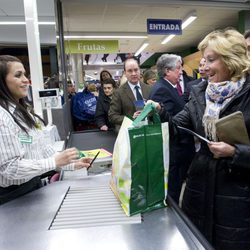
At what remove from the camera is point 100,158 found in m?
1.69

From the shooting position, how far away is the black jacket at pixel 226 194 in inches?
50.5

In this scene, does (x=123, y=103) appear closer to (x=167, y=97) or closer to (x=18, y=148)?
(x=167, y=97)

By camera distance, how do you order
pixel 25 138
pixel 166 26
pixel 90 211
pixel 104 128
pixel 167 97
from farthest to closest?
1. pixel 166 26
2. pixel 104 128
3. pixel 167 97
4. pixel 25 138
5. pixel 90 211

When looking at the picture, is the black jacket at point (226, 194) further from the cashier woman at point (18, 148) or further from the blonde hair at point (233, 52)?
the cashier woman at point (18, 148)

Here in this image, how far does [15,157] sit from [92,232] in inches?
19.5

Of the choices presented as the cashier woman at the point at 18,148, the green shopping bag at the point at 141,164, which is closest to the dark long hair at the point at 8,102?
the cashier woman at the point at 18,148

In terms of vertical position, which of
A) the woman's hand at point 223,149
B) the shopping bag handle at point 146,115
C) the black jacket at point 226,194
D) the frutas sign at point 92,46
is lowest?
the black jacket at point 226,194

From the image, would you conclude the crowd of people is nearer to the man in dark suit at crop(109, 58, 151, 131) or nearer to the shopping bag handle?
the shopping bag handle

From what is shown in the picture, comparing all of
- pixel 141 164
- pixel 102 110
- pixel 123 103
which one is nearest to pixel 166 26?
pixel 102 110

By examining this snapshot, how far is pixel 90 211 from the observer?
105cm

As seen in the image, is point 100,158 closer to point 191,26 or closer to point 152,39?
point 191,26

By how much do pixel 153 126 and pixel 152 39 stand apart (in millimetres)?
10116

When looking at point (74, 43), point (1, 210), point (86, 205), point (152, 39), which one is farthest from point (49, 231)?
point (152, 39)

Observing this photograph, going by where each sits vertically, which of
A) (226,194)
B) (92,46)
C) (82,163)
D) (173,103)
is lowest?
(226,194)
